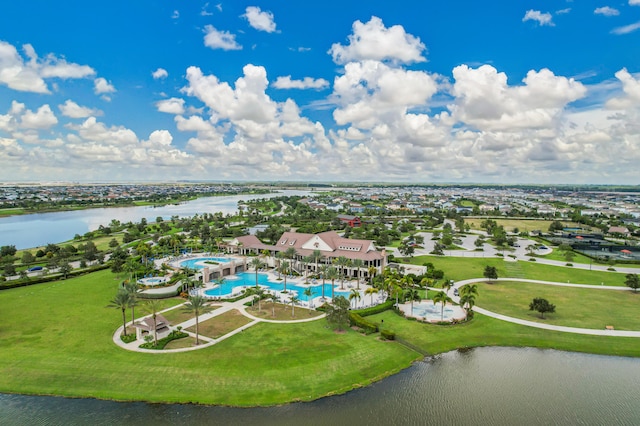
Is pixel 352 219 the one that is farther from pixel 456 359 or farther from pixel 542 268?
pixel 456 359

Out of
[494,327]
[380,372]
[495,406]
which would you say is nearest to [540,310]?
[494,327]

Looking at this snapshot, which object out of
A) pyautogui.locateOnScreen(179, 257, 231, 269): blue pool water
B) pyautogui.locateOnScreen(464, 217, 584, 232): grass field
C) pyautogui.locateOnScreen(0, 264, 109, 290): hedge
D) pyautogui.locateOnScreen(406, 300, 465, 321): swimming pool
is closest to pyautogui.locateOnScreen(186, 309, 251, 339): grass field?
pyautogui.locateOnScreen(406, 300, 465, 321): swimming pool

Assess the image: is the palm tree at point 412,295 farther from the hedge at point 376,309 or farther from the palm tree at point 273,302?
the palm tree at point 273,302

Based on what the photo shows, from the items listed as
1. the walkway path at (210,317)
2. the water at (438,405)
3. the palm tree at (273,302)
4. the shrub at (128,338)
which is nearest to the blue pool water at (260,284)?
the palm tree at (273,302)

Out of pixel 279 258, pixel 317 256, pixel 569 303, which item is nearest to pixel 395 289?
pixel 317 256

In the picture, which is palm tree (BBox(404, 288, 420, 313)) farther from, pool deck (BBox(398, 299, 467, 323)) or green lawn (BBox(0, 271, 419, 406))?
green lawn (BBox(0, 271, 419, 406))
